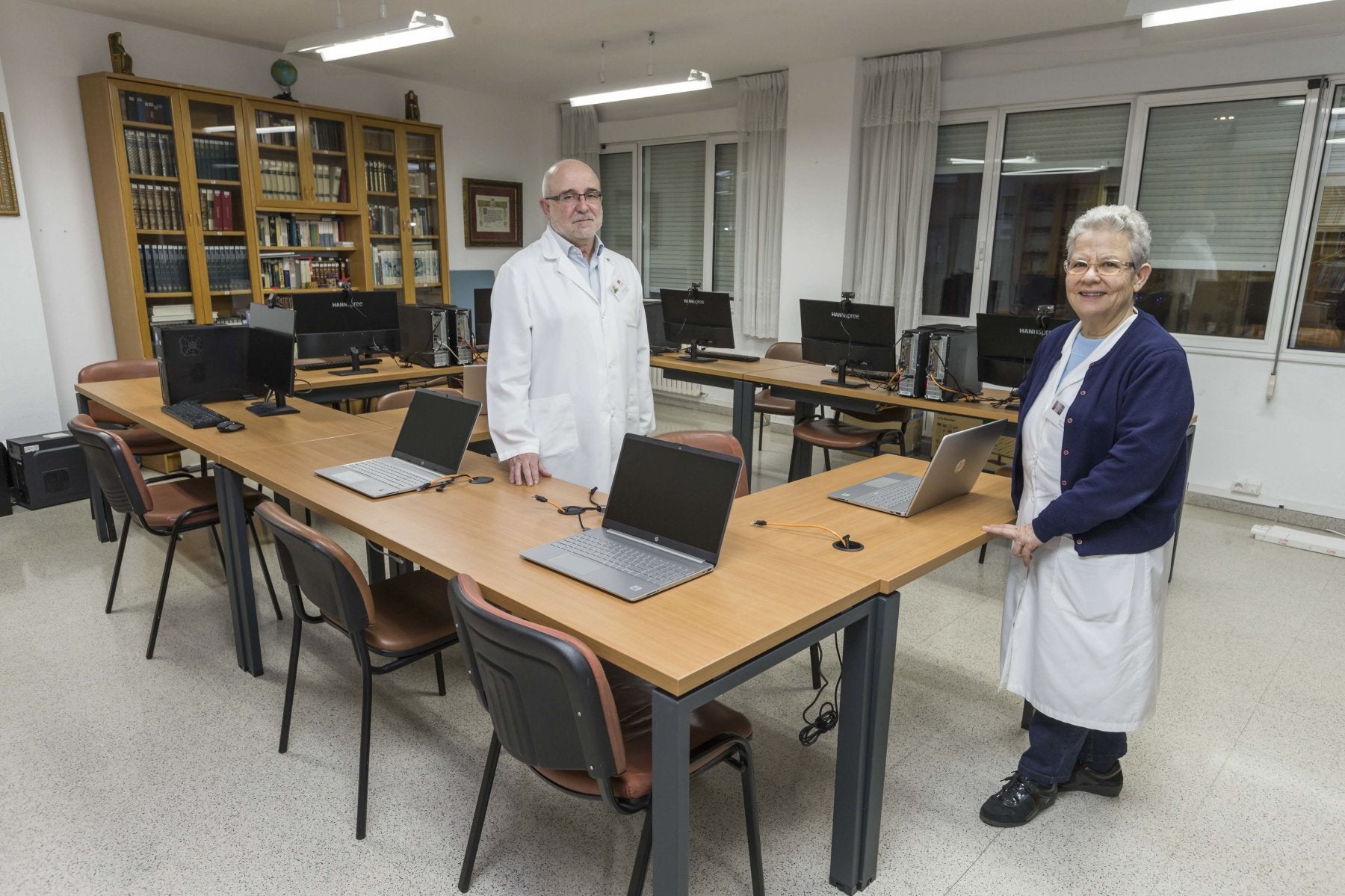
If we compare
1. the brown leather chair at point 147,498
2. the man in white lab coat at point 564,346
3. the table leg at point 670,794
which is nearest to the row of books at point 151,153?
the brown leather chair at point 147,498

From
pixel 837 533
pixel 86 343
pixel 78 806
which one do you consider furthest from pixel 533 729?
pixel 86 343

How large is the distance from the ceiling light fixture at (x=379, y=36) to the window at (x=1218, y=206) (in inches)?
171

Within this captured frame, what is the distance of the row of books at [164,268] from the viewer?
213 inches

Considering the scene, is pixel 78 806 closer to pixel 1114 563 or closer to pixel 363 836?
pixel 363 836

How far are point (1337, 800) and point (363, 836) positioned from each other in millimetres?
2692

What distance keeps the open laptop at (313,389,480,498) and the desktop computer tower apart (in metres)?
2.46

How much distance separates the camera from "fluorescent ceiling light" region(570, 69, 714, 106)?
5.54m

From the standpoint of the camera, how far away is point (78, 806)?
2.19m

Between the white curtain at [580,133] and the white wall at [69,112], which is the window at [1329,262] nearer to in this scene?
the white curtain at [580,133]

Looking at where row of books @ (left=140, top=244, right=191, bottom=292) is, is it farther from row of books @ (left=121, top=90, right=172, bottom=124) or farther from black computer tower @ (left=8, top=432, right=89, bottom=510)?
black computer tower @ (left=8, top=432, right=89, bottom=510)

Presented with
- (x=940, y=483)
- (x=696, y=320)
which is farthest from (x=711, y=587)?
(x=696, y=320)

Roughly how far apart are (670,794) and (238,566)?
200cm

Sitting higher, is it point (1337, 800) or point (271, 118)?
point (271, 118)

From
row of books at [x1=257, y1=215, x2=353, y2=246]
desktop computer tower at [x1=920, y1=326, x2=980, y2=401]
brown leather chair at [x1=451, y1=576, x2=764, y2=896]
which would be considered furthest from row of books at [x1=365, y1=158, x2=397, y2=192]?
brown leather chair at [x1=451, y1=576, x2=764, y2=896]
